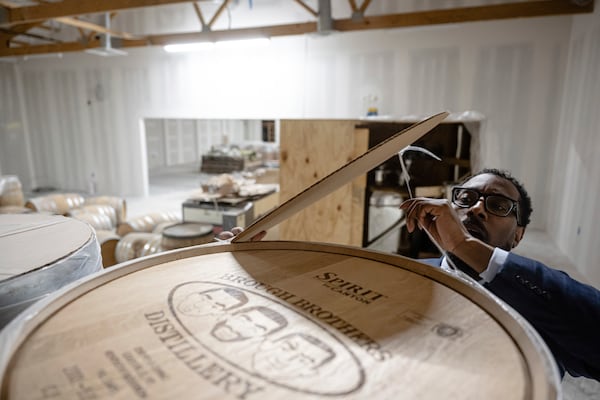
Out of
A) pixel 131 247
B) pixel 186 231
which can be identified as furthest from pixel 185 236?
pixel 131 247

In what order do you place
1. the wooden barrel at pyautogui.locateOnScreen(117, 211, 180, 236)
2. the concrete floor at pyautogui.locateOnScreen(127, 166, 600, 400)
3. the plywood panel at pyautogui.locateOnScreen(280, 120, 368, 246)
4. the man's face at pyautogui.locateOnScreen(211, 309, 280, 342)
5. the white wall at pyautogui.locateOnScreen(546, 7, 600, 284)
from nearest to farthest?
the man's face at pyautogui.locateOnScreen(211, 309, 280, 342), the concrete floor at pyautogui.locateOnScreen(127, 166, 600, 400), the plywood panel at pyautogui.locateOnScreen(280, 120, 368, 246), the white wall at pyautogui.locateOnScreen(546, 7, 600, 284), the wooden barrel at pyautogui.locateOnScreen(117, 211, 180, 236)

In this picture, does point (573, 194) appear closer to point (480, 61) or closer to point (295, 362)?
point (480, 61)

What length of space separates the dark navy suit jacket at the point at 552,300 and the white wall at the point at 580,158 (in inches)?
143

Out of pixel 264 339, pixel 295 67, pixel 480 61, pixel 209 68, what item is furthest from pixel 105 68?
pixel 264 339

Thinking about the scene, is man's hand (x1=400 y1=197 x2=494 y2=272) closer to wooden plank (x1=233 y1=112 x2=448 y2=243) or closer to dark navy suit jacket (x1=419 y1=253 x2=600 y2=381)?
dark navy suit jacket (x1=419 y1=253 x2=600 y2=381)

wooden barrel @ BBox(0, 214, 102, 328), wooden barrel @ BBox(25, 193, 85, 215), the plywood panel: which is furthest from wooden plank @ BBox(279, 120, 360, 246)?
wooden barrel @ BBox(25, 193, 85, 215)

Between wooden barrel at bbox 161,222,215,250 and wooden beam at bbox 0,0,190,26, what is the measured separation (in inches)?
110

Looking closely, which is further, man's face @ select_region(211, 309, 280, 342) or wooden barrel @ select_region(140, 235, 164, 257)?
wooden barrel @ select_region(140, 235, 164, 257)

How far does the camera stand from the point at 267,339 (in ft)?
2.27

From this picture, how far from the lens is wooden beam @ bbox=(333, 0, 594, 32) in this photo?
4.77m

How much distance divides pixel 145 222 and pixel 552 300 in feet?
16.6

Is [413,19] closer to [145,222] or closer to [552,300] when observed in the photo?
[145,222]

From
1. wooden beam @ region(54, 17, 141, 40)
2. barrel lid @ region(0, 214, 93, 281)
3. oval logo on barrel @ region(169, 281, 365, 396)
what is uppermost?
wooden beam @ region(54, 17, 141, 40)

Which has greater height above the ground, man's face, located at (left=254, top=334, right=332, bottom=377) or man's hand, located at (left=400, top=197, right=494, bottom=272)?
man's hand, located at (left=400, top=197, right=494, bottom=272)
